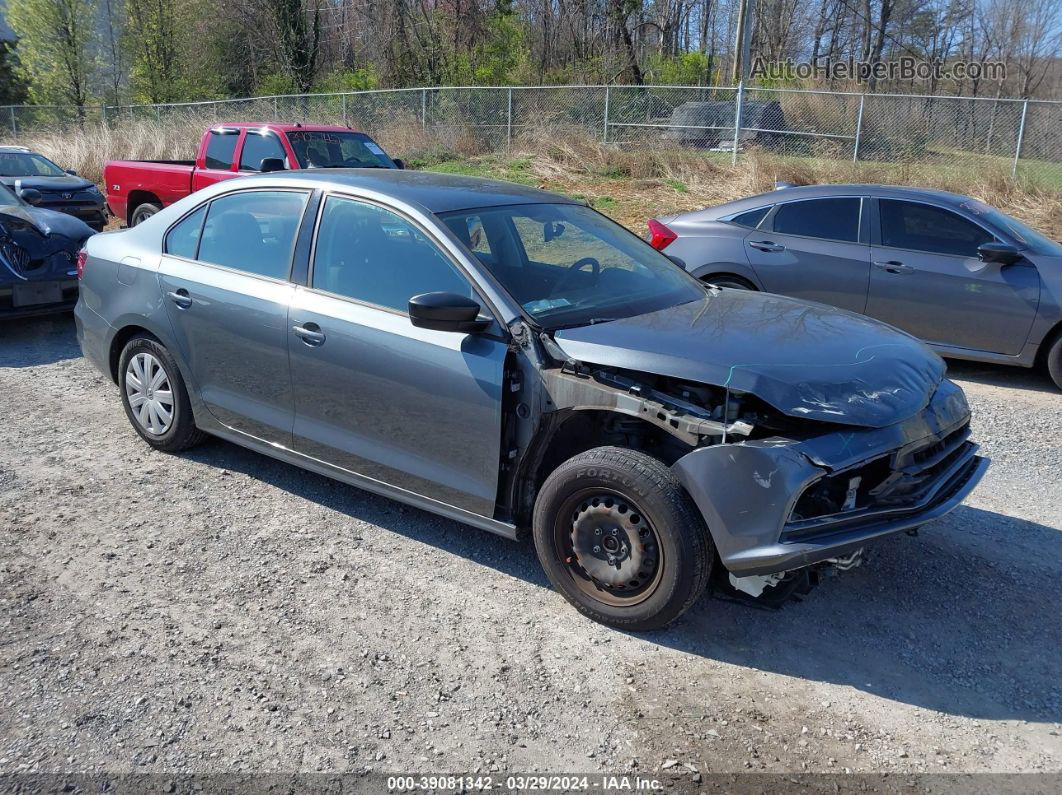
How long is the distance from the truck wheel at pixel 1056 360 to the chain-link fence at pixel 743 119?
10399 mm

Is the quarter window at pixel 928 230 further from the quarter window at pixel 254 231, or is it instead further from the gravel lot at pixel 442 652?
the quarter window at pixel 254 231

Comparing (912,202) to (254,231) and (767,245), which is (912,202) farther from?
(254,231)

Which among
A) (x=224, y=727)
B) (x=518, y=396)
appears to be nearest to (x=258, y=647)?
(x=224, y=727)

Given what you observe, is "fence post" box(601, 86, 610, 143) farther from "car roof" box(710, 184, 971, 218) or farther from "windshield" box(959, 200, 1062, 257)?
"windshield" box(959, 200, 1062, 257)

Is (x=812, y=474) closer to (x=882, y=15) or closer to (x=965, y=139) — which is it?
(x=965, y=139)

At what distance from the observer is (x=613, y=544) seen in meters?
3.71

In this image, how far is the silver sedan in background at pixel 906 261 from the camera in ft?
24.0

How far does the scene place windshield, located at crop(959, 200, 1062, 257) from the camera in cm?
745

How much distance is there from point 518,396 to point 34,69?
35.6 metres

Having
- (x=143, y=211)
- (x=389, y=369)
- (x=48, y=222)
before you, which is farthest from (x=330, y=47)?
(x=389, y=369)

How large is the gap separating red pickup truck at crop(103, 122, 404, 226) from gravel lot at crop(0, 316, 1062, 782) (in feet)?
25.1

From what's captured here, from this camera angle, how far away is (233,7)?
34.8 meters

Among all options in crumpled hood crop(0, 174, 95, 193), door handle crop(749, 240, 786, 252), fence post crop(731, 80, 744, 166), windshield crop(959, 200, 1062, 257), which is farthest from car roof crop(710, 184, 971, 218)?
crumpled hood crop(0, 174, 95, 193)

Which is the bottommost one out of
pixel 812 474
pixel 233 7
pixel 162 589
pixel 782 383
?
pixel 162 589
